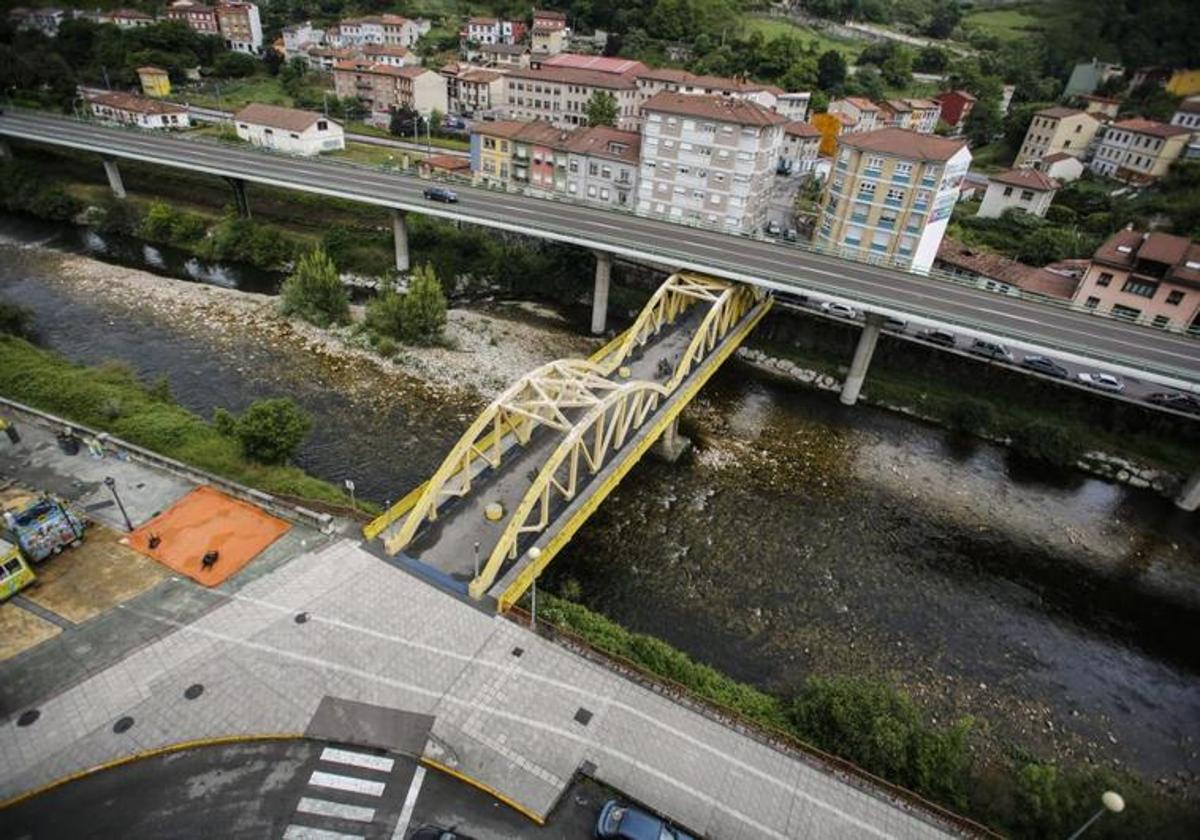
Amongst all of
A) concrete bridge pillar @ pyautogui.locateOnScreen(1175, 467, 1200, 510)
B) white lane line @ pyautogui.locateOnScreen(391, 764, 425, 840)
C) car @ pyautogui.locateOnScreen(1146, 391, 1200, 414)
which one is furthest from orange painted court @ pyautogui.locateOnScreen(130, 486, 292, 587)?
car @ pyautogui.locateOnScreen(1146, 391, 1200, 414)

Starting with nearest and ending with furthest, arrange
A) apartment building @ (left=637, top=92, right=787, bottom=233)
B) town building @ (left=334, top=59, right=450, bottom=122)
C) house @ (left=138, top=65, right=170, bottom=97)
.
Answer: apartment building @ (left=637, top=92, right=787, bottom=233) → town building @ (left=334, top=59, right=450, bottom=122) → house @ (left=138, top=65, right=170, bottom=97)

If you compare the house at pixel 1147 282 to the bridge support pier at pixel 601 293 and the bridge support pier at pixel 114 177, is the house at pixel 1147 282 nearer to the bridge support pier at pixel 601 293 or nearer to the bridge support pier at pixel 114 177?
the bridge support pier at pixel 601 293

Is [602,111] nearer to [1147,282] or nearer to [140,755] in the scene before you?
[1147,282]

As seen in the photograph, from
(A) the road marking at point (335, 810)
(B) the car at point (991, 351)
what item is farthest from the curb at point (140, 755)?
(B) the car at point (991, 351)

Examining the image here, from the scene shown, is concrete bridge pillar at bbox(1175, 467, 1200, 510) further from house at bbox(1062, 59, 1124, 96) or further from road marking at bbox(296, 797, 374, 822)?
house at bbox(1062, 59, 1124, 96)

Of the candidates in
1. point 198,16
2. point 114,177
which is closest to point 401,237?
point 114,177

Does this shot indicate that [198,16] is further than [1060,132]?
Yes

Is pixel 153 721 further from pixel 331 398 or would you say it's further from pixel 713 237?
pixel 713 237
